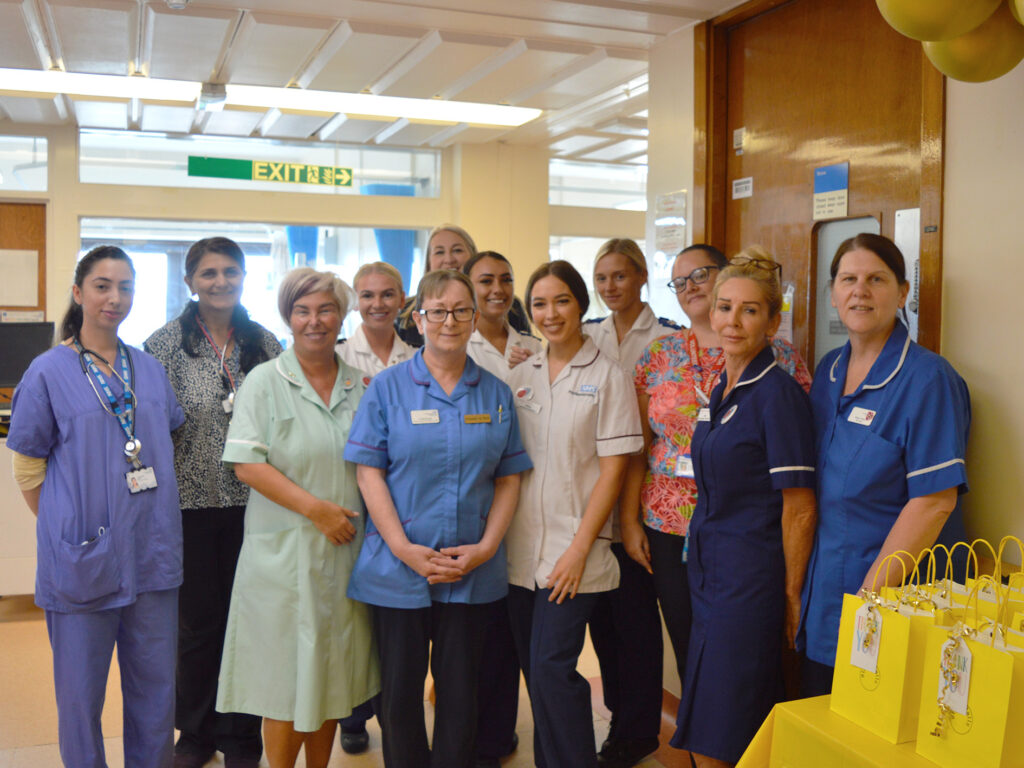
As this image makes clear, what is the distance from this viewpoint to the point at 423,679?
2.58 m

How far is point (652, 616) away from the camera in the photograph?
3072 mm

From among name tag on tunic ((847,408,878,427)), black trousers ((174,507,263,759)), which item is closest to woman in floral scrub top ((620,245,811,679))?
name tag on tunic ((847,408,878,427))

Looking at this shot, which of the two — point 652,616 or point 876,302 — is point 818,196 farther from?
point 652,616

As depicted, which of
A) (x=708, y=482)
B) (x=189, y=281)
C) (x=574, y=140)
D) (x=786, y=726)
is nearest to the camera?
(x=786, y=726)

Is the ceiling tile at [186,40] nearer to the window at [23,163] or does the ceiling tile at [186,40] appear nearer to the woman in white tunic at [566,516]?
the woman in white tunic at [566,516]

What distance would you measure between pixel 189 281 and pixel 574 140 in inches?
187

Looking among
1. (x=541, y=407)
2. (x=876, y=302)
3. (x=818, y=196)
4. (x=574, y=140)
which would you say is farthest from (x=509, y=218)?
(x=876, y=302)

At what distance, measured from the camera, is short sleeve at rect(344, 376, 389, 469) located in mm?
2518

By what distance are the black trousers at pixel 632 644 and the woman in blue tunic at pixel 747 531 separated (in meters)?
0.60

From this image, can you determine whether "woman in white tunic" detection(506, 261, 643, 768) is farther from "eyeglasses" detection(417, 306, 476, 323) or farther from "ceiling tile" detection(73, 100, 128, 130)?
"ceiling tile" detection(73, 100, 128, 130)

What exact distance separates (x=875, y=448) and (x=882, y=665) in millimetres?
633

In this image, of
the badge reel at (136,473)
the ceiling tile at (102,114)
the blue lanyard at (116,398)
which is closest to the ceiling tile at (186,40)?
the ceiling tile at (102,114)

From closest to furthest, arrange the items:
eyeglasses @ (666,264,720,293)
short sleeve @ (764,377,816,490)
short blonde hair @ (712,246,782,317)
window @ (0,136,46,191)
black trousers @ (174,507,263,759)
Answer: short sleeve @ (764,377,816,490), short blonde hair @ (712,246,782,317), eyeglasses @ (666,264,720,293), black trousers @ (174,507,263,759), window @ (0,136,46,191)

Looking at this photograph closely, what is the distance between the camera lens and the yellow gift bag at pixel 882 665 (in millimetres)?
1663
